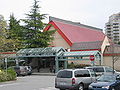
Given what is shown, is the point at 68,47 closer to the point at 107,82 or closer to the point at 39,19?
the point at 39,19

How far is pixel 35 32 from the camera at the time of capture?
160ft

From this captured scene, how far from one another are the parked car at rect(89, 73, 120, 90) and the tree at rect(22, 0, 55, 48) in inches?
1308

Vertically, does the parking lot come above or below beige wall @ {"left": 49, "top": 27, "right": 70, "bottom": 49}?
below

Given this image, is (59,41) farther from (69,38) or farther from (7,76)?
(7,76)

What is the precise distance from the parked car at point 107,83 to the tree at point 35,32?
109 feet

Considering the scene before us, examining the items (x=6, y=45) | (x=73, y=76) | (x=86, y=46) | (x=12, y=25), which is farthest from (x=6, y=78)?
(x=12, y=25)

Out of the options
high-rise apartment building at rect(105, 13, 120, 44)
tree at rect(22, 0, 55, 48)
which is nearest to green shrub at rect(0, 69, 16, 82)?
tree at rect(22, 0, 55, 48)

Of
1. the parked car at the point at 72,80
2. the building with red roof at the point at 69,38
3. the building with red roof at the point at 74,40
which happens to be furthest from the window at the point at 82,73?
the building with red roof at the point at 69,38

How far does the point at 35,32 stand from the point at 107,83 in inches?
1397

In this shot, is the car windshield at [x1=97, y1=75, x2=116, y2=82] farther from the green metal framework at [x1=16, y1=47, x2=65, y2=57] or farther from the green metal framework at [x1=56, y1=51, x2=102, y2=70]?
the green metal framework at [x1=16, y1=47, x2=65, y2=57]

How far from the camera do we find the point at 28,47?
161 ft

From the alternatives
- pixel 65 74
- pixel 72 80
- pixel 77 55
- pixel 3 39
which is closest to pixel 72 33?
pixel 77 55

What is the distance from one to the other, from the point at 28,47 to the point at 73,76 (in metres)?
33.9

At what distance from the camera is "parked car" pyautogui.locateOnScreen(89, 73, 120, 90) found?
14094 millimetres
